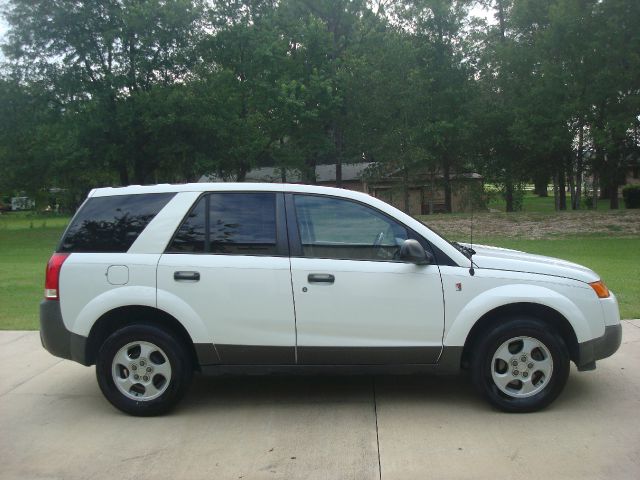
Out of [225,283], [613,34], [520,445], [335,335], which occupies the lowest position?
[520,445]

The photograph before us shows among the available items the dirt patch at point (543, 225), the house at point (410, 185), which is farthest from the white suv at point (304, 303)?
the house at point (410, 185)

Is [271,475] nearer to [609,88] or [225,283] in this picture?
[225,283]

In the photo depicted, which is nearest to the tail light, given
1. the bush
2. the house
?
the house

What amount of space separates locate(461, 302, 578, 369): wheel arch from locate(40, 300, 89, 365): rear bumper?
3.04 m

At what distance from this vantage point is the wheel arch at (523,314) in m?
5.02

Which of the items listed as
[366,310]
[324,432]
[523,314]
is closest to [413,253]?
[366,310]

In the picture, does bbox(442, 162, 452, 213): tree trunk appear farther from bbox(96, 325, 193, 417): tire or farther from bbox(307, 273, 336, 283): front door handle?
bbox(96, 325, 193, 417): tire

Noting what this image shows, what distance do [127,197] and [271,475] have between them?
2.57 meters

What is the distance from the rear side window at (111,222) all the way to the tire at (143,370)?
712 millimetres

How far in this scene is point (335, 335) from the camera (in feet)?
16.1

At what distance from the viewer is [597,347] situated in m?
5.01

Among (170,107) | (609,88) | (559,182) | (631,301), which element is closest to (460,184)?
(559,182)

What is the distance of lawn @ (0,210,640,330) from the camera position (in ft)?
32.7

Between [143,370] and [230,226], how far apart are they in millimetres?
1327
